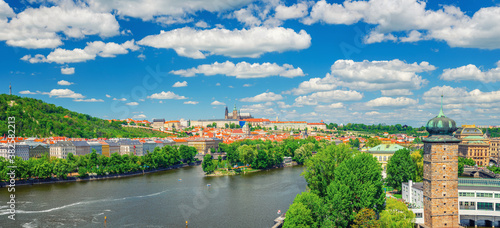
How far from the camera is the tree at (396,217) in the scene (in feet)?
80.6

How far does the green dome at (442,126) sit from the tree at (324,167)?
29.8 feet

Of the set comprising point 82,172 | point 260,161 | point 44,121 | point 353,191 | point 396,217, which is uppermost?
point 44,121

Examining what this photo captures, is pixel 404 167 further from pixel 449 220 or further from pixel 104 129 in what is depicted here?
pixel 104 129

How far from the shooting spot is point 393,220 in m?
25.2

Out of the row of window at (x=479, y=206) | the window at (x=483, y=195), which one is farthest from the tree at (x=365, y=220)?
the window at (x=483, y=195)

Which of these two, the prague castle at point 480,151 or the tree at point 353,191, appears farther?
the prague castle at point 480,151

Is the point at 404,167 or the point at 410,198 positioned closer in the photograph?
the point at 410,198

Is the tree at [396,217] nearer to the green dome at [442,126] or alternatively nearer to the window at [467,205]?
the green dome at [442,126]

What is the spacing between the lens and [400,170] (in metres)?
41.5

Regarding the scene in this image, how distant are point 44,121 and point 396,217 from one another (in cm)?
11321

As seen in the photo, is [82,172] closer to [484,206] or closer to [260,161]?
[260,161]

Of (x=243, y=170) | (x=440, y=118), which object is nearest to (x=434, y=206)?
(x=440, y=118)

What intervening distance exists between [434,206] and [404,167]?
14930 millimetres

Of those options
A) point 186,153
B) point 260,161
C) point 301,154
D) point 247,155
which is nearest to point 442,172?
point 260,161
